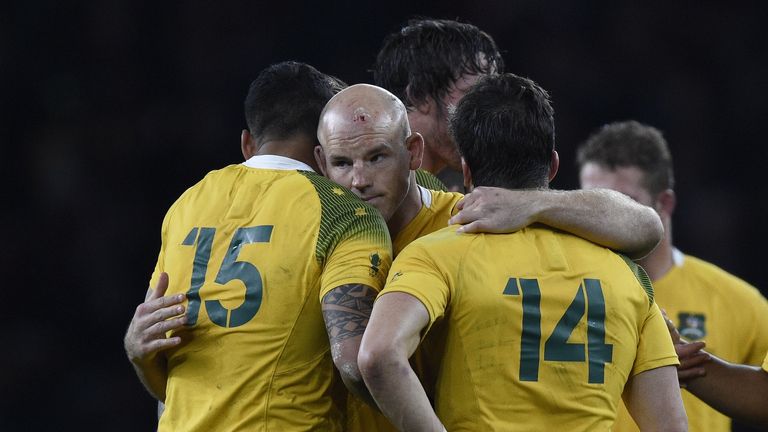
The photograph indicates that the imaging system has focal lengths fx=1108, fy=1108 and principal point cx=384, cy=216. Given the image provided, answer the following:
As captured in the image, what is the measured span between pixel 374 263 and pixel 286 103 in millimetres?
825

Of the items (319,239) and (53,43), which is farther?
(53,43)

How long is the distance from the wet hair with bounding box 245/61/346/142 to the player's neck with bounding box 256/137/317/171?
0.07 ft

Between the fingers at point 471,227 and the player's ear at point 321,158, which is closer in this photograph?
the fingers at point 471,227

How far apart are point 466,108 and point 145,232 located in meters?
5.83

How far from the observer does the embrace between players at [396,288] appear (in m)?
3.20

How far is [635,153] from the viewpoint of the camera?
20.1 ft

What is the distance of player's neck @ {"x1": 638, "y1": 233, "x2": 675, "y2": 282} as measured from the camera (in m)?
5.86

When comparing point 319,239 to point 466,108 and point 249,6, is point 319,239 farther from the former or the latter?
point 249,6

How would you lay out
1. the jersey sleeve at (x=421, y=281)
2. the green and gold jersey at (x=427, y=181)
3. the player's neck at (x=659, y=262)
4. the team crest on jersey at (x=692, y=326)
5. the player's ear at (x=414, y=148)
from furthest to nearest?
the player's neck at (x=659, y=262) < the team crest on jersey at (x=692, y=326) < the green and gold jersey at (x=427, y=181) < the player's ear at (x=414, y=148) < the jersey sleeve at (x=421, y=281)

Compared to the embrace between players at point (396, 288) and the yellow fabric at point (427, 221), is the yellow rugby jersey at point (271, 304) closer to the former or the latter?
the embrace between players at point (396, 288)

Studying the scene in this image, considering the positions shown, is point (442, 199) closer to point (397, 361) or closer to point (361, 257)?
point (361, 257)

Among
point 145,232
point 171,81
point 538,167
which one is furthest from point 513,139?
point 171,81

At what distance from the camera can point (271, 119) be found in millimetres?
3949

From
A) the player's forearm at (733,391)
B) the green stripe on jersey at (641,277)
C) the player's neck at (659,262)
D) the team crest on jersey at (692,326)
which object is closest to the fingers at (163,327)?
the green stripe on jersey at (641,277)
